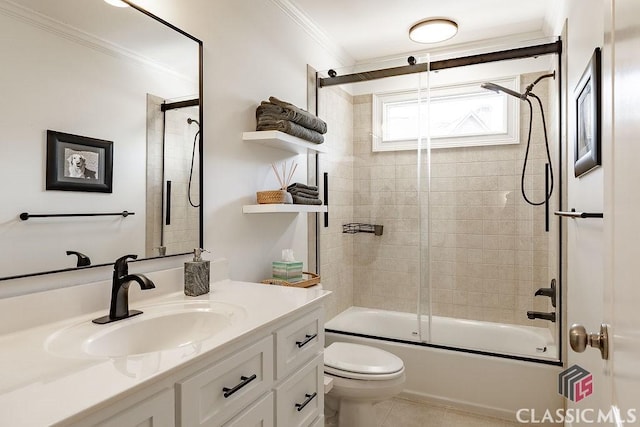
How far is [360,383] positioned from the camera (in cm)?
196

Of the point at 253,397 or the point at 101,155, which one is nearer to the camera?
the point at 253,397

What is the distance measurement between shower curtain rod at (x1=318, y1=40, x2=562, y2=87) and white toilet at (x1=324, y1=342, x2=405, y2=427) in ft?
6.48

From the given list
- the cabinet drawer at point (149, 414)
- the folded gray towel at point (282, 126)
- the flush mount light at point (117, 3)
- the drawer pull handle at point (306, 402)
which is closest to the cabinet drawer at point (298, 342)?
the drawer pull handle at point (306, 402)

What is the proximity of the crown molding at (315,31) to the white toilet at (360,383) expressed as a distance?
2.12m

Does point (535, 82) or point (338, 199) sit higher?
point (535, 82)

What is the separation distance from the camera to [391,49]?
3279mm

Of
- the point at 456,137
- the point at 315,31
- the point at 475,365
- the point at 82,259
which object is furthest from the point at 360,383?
the point at 315,31

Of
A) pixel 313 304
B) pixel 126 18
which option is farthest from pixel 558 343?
pixel 126 18

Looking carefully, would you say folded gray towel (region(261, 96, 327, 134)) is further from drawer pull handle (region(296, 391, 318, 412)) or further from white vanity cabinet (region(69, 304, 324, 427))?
drawer pull handle (region(296, 391, 318, 412))

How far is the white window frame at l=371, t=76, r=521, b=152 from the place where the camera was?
2975 millimetres

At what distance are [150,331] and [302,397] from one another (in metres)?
0.57

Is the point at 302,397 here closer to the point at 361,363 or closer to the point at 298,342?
the point at 298,342

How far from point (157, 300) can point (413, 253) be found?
2166 millimetres

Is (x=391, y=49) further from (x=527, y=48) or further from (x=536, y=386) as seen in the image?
(x=536, y=386)
